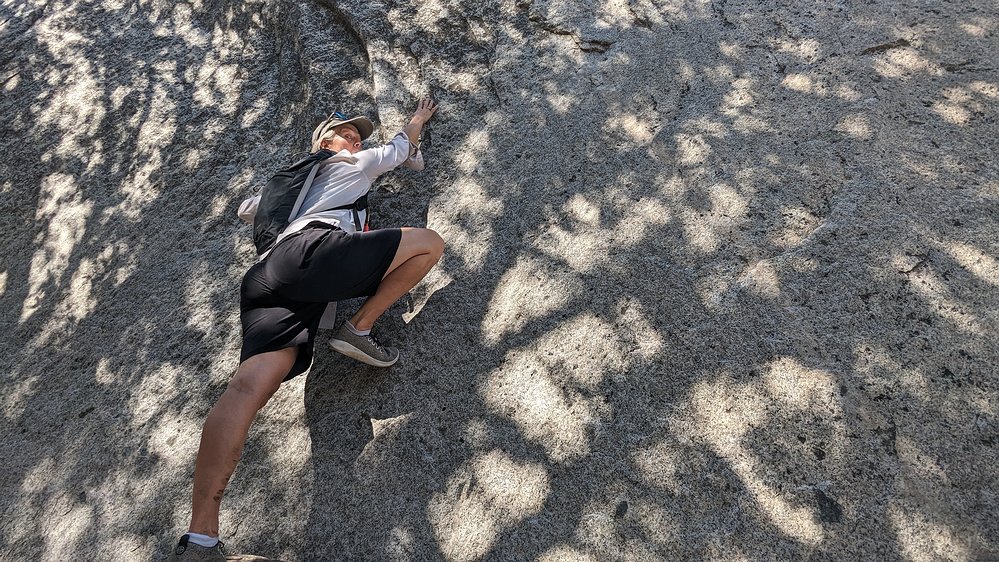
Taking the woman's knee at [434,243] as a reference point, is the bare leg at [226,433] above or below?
below

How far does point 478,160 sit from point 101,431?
2.31 m

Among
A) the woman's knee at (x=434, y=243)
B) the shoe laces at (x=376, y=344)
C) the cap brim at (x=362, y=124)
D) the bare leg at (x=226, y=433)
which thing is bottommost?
the shoe laces at (x=376, y=344)

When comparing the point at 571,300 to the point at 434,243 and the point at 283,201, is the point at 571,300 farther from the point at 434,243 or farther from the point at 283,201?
the point at 283,201

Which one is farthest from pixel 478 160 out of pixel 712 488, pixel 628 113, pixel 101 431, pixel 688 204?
pixel 101 431

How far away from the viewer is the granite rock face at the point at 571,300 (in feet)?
7.43

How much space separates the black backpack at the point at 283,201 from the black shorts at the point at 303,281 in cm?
14

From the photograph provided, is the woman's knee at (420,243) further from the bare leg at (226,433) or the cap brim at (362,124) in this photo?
the cap brim at (362,124)

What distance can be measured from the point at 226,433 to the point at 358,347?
64 cm

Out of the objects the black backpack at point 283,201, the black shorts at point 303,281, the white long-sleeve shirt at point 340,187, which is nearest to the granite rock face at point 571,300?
the white long-sleeve shirt at point 340,187

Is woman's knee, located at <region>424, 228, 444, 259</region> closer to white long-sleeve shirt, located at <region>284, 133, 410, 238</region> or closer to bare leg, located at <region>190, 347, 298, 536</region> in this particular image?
white long-sleeve shirt, located at <region>284, 133, 410, 238</region>

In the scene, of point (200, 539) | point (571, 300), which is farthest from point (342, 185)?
point (200, 539)

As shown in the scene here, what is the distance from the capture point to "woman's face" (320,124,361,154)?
3.29m

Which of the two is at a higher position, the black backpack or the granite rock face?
the black backpack

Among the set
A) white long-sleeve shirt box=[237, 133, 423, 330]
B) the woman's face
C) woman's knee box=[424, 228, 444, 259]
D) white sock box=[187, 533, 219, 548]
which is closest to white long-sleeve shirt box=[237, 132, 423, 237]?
white long-sleeve shirt box=[237, 133, 423, 330]
